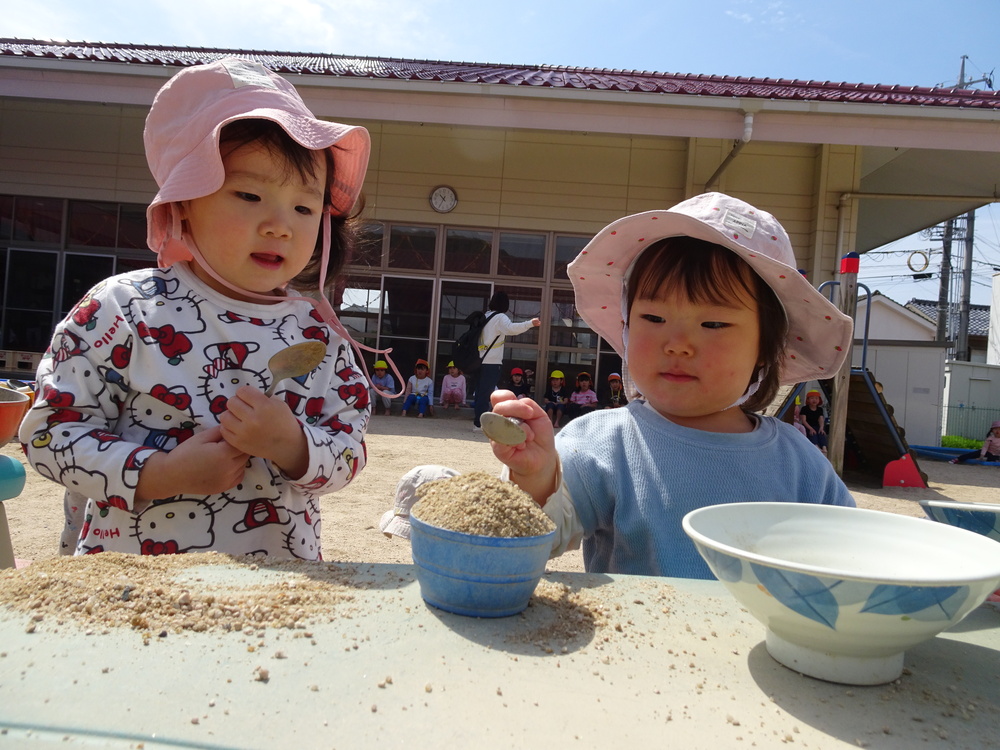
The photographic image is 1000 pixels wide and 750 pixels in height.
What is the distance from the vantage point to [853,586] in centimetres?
64

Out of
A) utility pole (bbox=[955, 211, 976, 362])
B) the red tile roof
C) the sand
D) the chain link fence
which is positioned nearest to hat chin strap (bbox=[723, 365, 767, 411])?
the sand

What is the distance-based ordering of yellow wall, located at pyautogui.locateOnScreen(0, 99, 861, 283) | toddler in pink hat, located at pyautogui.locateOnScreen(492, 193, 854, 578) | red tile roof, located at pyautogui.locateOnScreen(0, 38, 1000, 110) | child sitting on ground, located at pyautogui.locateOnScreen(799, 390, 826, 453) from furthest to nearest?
yellow wall, located at pyautogui.locateOnScreen(0, 99, 861, 283) < red tile roof, located at pyautogui.locateOnScreen(0, 38, 1000, 110) < child sitting on ground, located at pyautogui.locateOnScreen(799, 390, 826, 453) < toddler in pink hat, located at pyautogui.locateOnScreen(492, 193, 854, 578)

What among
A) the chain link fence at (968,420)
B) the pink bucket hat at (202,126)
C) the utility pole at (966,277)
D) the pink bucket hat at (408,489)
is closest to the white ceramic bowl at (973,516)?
the pink bucket hat at (408,489)

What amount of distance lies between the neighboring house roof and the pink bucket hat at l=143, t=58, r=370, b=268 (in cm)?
4102

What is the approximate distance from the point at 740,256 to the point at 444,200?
8180 millimetres

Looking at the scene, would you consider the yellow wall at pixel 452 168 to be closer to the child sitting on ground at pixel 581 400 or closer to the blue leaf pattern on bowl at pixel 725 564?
the child sitting on ground at pixel 581 400

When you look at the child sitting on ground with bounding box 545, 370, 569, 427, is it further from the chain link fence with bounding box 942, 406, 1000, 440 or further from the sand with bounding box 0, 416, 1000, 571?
the chain link fence with bounding box 942, 406, 1000, 440

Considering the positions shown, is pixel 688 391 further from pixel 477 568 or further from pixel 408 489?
pixel 477 568

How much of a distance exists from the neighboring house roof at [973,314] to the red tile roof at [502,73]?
3116 centimetres

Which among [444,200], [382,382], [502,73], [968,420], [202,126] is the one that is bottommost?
[968,420]

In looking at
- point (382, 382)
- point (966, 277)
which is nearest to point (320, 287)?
point (382, 382)

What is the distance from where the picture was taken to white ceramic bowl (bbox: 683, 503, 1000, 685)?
646 mm

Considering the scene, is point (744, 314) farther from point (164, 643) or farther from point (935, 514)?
point (164, 643)

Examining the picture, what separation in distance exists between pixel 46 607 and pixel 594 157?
9.14 meters
